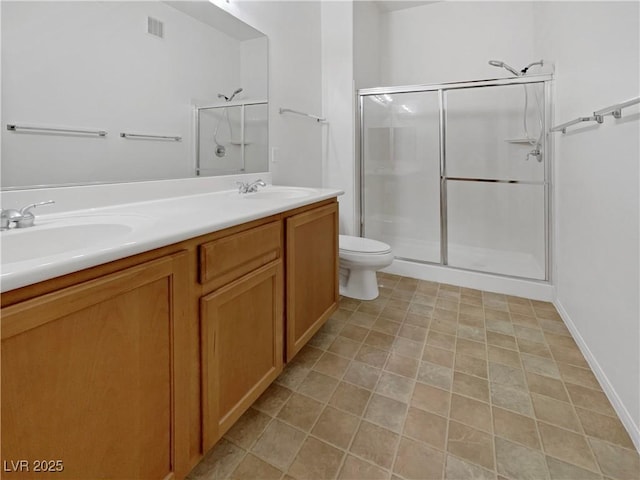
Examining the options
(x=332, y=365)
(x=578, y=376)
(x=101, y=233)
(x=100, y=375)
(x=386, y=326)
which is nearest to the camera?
(x=100, y=375)

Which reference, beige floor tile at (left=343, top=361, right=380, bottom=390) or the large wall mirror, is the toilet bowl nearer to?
beige floor tile at (left=343, top=361, right=380, bottom=390)

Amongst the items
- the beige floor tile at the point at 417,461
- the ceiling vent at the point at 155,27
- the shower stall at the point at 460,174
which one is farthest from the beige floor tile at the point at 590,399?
the ceiling vent at the point at 155,27

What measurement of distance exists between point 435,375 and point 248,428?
89cm

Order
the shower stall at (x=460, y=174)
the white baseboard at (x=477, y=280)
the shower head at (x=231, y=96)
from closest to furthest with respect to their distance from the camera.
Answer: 1. the shower head at (x=231, y=96)
2. the white baseboard at (x=477, y=280)
3. the shower stall at (x=460, y=174)

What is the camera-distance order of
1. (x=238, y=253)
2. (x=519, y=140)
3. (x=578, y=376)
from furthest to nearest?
(x=519, y=140), (x=578, y=376), (x=238, y=253)

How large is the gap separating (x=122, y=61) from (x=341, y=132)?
1.95 m

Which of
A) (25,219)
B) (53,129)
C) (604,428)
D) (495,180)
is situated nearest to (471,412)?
(604,428)

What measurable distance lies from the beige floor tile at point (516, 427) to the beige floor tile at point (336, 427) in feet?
1.79

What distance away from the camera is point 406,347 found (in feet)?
6.16

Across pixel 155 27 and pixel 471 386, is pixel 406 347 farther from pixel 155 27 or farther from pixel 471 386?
pixel 155 27

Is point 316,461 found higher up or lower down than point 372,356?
lower down

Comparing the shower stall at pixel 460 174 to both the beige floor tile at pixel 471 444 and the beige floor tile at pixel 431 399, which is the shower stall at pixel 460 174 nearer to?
the beige floor tile at pixel 431 399

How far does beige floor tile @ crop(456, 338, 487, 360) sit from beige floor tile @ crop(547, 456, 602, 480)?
25.5 inches

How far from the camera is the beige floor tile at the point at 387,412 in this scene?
4.34 feet
